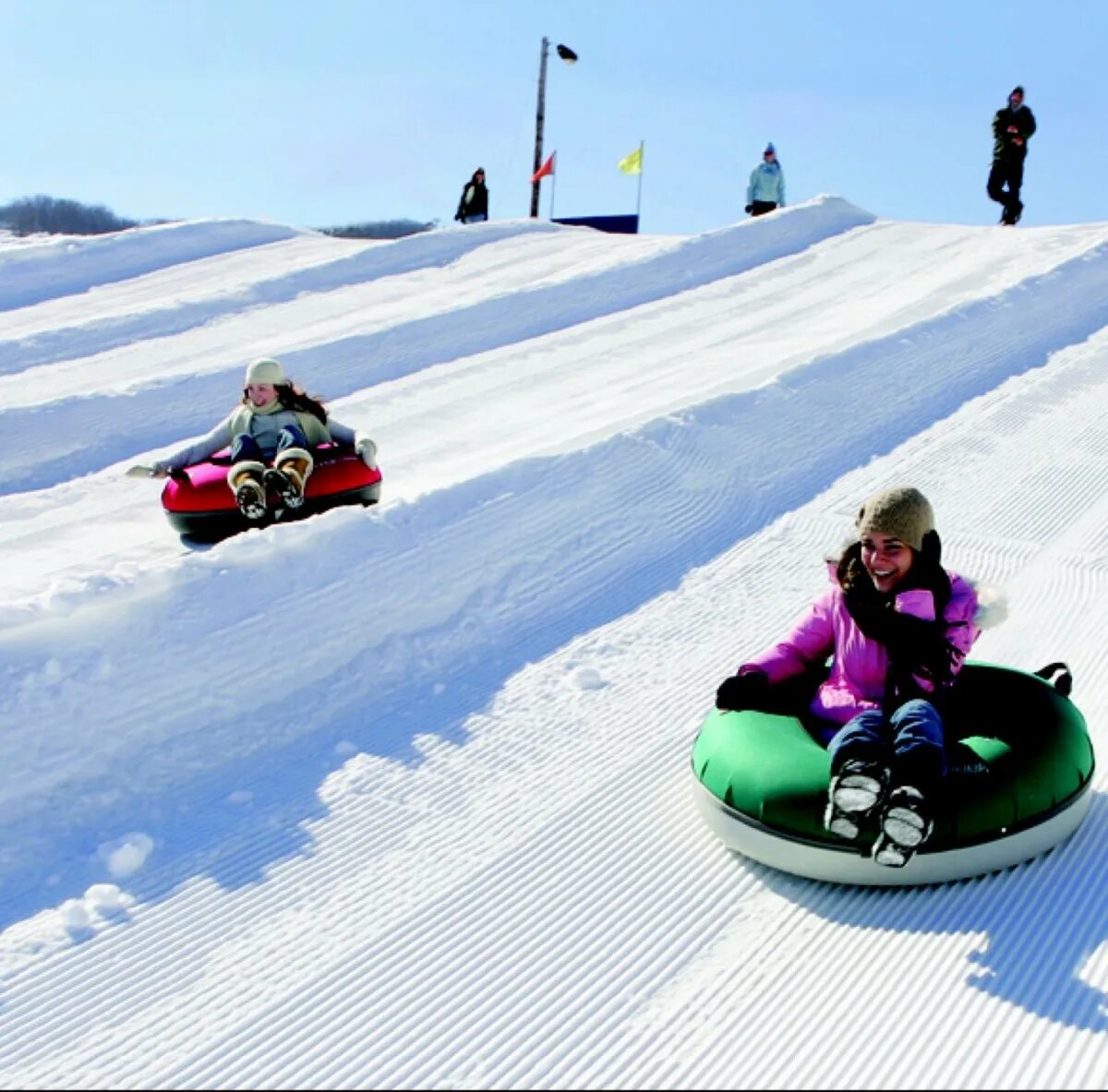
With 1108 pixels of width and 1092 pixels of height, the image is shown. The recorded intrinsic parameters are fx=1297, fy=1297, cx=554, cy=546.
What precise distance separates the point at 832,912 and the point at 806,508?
3136mm

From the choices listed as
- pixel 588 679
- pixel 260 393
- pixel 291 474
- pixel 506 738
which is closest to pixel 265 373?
pixel 260 393

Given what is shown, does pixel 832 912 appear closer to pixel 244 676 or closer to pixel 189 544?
pixel 244 676

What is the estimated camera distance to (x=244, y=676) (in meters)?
3.78

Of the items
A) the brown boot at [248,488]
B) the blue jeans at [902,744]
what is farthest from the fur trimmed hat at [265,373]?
the blue jeans at [902,744]

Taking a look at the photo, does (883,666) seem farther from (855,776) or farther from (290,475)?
(290,475)

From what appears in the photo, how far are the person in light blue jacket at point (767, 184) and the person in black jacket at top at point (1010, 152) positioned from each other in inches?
121

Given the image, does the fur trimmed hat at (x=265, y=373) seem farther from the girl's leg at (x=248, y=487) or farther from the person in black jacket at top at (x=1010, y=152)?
the person in black jacket at top at (x=1010, y=152)

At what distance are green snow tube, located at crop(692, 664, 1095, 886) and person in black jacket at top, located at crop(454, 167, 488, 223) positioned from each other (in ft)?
49.5

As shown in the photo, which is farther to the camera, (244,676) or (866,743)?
(244,676)

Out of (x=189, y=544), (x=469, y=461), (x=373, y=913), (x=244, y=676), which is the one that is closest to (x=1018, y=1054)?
(x=373, y=913)

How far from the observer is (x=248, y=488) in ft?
16.3

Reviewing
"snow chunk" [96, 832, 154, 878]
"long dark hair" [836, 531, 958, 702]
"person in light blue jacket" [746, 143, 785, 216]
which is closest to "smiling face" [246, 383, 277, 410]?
"snow chunk" [96, 832, 154, 878]

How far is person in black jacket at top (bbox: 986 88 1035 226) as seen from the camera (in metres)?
12.6

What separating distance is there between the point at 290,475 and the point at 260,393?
0.50 m
